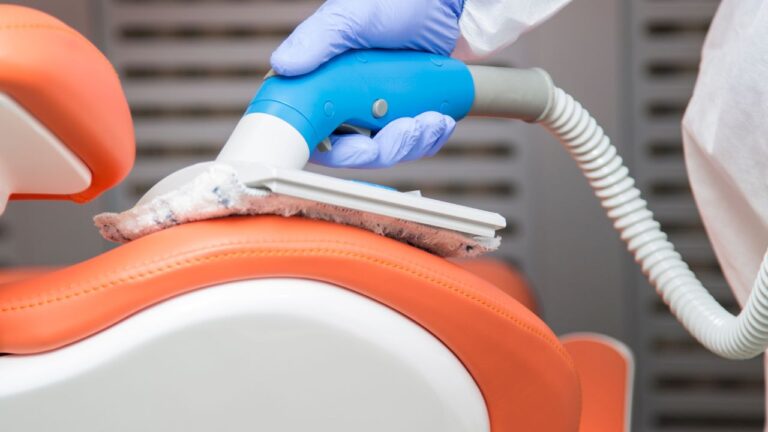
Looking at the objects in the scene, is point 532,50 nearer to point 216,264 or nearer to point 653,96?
point 653,96

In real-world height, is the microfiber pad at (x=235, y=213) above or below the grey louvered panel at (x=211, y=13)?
above

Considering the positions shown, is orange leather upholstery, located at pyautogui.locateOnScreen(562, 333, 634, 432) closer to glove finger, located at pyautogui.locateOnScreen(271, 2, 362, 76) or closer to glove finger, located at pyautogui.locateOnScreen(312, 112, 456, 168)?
glove finger, located at pyautogui.locateOnScreen(312, 112, 456, 168)

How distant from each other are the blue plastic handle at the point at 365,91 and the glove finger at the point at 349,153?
18 millimetres

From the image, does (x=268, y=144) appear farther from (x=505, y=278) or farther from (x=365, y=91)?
(x=505, y=278)

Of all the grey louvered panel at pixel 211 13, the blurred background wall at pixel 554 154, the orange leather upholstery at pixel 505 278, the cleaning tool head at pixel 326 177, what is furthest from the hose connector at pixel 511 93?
the grey louvered panel at pixel 211 13

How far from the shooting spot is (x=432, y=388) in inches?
27.0

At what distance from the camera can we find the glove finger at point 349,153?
0.83 meters

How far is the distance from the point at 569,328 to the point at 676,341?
26 centimetres

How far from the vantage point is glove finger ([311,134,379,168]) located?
2.72 ft

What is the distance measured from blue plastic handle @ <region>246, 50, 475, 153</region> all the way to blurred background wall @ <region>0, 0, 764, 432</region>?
0.97 meters

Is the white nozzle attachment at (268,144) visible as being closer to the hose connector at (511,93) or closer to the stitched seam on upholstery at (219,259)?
the stitched seam on upholstery at (219,259)

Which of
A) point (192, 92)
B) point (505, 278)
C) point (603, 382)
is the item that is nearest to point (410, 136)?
point (603, 382)

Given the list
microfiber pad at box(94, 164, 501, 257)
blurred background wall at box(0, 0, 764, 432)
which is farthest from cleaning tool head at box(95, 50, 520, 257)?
blurred background wall at box(0, 0, 764, 432)

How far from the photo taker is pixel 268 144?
76 cm
